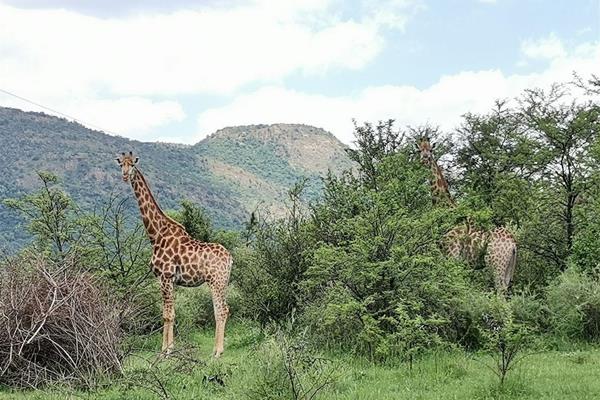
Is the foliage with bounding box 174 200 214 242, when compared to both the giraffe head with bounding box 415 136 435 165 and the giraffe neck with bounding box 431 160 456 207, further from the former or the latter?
the giraffe neck with bounding box 431 160 456 207

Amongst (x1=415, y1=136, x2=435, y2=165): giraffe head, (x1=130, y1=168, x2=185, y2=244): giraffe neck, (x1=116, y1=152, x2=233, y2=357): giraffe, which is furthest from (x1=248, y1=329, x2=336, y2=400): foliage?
(x1=415, y1=136, x2=435, y2=165): giraffe head

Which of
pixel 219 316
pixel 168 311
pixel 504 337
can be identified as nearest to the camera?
pixel 504 337

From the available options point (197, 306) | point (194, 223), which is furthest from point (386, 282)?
point (194, 223)

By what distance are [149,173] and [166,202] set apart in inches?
259

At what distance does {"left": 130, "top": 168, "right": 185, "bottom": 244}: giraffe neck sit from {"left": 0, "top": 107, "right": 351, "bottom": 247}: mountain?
24.5 meters

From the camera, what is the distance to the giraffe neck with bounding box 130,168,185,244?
14.1m

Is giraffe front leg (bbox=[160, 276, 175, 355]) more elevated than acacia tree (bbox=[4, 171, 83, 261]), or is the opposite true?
acacia tree (bbox=[4, 171, 83, 261])

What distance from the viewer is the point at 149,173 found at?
62.2m

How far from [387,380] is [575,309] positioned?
14.0ft

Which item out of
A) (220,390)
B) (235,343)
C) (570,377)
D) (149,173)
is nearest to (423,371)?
(570,377)

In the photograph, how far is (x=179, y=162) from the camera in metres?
73.8

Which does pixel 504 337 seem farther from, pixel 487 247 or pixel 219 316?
pixel 219 316

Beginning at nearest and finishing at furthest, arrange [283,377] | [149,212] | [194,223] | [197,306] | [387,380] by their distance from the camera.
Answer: [283,377] → [387,380] → [149,212] → [197,306] → [194,223]

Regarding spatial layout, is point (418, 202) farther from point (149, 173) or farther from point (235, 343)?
point (149, 173)
